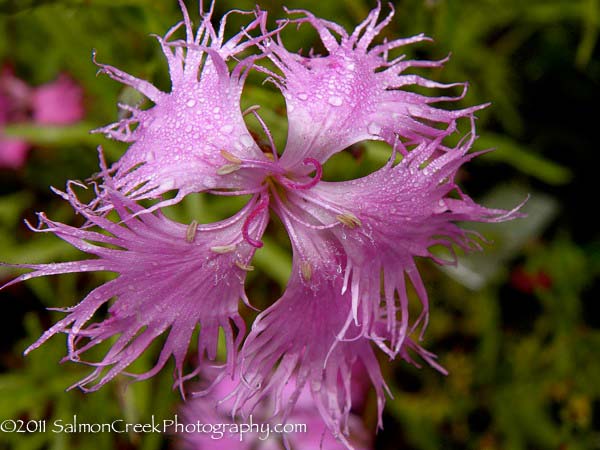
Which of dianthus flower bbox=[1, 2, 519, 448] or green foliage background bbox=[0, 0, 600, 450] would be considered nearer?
dianthus flower bbox=[1, 2, 519, 448]

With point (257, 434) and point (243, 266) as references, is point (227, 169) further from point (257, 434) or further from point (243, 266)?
point (257, 434)

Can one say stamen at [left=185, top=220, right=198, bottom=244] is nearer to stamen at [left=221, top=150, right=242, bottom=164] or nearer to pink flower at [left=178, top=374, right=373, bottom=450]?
stamen at [left=221, top=150, right=242, bottom=164]

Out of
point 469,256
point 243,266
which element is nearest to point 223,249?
point 243,266

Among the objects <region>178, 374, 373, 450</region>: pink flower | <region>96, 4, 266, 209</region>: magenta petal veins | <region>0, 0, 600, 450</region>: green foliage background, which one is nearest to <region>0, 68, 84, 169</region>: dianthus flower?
<region>0, 0, 600, 450</region>: green foliage background

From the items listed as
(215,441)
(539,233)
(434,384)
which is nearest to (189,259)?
(215,441)

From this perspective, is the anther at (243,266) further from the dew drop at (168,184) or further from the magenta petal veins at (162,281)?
the dew drop at (168,184)

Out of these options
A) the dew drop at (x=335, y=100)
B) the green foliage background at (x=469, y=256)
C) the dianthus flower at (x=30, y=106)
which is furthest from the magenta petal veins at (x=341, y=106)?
the dianthus flower at (x=30, y=106)
